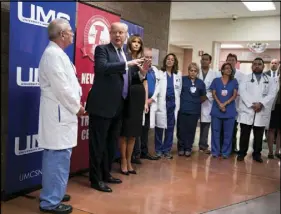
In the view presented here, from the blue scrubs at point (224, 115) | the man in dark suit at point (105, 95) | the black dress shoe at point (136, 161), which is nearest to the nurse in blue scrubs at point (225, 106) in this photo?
the blue scrubs at point (224, 115)

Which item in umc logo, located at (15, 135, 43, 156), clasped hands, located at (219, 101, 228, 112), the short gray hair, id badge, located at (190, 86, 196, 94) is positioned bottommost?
umc logo, located at (15, 135, 43, 156)

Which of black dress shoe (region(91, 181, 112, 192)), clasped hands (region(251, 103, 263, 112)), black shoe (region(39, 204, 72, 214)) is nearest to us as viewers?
black shoe (region(39, 204, 72, 214))

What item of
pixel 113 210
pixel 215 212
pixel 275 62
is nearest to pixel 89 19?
pixel 113 210

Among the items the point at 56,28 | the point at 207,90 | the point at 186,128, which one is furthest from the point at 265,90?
the point at 56,28

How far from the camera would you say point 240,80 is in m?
4.68

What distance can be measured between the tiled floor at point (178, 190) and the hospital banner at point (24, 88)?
0.24 metres

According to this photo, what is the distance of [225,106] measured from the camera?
4.43m

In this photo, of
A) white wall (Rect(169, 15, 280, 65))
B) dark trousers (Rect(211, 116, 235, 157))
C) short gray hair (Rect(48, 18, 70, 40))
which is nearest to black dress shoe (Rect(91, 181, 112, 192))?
short gray hair (Rect(48, 18, 70, 40))

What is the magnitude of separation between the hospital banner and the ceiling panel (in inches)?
176

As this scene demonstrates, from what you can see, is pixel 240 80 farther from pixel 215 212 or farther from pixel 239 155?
pixel 215 212

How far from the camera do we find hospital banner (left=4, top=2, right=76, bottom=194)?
2.39 metres

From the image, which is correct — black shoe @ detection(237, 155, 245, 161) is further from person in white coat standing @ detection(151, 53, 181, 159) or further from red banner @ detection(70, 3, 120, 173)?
red banner @ detection(70, 3, 120, 173)

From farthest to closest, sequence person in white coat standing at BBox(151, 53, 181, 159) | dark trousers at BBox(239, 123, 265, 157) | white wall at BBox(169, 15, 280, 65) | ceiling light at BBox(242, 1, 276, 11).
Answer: white wall at BBox(169, 15, 280, 65) → ceiling light at BBox(242, 1, 276, 11) → dark trousers at BBox(239, 123, 265, 157) → person in white coat standing at BBox(151, 53, 181, 159)

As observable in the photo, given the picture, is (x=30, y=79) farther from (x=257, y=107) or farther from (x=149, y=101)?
(x=257, y=107)
